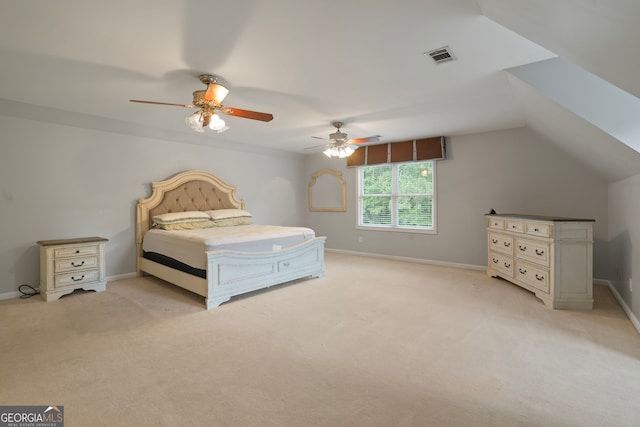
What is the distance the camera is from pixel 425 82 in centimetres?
285

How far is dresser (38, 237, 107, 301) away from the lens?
338 cm

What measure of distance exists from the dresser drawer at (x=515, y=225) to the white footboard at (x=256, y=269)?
254 cm

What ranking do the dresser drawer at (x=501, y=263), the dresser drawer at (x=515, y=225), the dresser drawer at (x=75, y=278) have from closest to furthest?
1. the dresser drawer at (x=75, y=278)
2. the dresser drawer at (x=515, y=225)
3. the dresser drawer at (x=501, y=263)

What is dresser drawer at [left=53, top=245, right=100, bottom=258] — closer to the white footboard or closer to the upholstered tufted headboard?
the upholstered tufted headboard

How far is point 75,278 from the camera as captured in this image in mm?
3533

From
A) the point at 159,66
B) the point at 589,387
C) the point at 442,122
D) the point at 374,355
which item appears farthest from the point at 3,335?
the point at 442,122

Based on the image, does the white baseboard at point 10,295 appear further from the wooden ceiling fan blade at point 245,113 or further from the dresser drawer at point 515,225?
the dresser drawer at point 515,225

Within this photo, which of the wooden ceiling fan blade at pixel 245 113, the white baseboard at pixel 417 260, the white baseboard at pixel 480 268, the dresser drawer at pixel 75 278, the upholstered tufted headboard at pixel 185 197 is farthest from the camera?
the white baseboard at pixel 417 260

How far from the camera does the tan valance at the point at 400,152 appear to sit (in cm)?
509

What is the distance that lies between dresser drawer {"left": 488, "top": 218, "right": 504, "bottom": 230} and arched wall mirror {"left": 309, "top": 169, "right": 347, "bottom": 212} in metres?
2.93

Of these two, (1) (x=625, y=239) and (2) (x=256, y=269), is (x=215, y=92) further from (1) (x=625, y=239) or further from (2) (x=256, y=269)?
(1) (x=625, y=239)

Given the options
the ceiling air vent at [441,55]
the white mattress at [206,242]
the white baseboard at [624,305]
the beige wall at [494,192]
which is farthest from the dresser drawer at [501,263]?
the ceiling air vent at [441,55]

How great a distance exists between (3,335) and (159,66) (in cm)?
261

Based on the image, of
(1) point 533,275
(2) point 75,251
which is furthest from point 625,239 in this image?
(2) point 75,251
